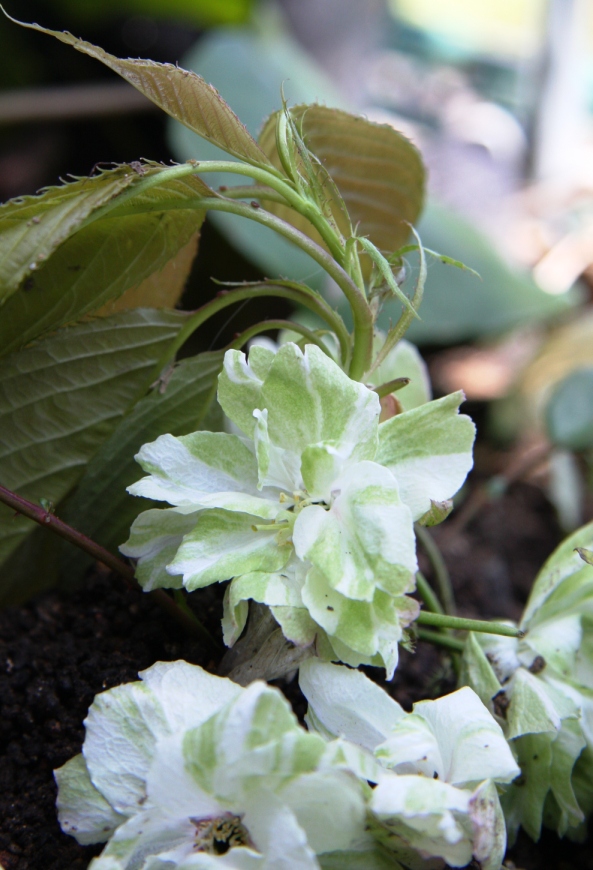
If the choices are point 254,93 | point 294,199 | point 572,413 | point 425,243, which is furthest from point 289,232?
point 254,93

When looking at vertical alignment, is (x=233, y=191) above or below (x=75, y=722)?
above

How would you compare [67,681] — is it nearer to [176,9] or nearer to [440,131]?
[176,9]

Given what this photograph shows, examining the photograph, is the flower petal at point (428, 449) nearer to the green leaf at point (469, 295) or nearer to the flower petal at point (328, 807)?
the flower petal at point (328, 807)

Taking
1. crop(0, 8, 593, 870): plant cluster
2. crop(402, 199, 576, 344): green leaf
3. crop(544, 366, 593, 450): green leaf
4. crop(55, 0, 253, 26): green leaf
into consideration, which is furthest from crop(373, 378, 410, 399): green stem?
crop(55, 0, 253, 26): green leaf

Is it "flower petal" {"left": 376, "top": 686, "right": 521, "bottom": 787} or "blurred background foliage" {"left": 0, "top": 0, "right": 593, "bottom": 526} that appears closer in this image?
"flower petal" {"left": 376, "top": 686, "right": 521, "bottom": 787}

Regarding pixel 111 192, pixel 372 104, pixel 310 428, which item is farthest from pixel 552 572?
pixel 372 104

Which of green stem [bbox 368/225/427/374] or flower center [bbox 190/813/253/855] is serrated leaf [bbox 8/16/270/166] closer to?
green stem [bbox 368/225/427/374]

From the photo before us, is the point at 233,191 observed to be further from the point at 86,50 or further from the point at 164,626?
the point at 164,626
